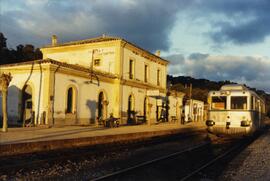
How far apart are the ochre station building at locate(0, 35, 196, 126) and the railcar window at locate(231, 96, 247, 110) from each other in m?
13.5

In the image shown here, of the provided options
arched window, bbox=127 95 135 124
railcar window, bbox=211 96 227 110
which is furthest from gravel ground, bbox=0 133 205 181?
arched window, bbox=127 95 135 124

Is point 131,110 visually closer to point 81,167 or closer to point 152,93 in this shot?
point 152,93

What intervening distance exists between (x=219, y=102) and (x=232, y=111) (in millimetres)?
977

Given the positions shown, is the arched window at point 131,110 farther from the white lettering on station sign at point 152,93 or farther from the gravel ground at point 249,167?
the gravel ground at point 249,167

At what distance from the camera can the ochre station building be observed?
28.0 m

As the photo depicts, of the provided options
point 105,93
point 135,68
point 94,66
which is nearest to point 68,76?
point 105,93

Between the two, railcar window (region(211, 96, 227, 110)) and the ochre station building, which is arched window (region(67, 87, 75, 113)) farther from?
railcar window (region(211, 96, 227, 110))

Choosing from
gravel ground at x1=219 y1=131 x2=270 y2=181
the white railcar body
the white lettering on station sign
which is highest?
the white lettering on station sign

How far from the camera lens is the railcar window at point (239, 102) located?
1931cm

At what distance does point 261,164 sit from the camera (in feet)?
41.7

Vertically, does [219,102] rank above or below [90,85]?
below

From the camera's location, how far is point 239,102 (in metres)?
19.5

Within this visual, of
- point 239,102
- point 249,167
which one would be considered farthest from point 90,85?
point 249,167

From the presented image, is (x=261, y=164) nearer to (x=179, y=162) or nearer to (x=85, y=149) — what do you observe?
(x=179, y=162)
